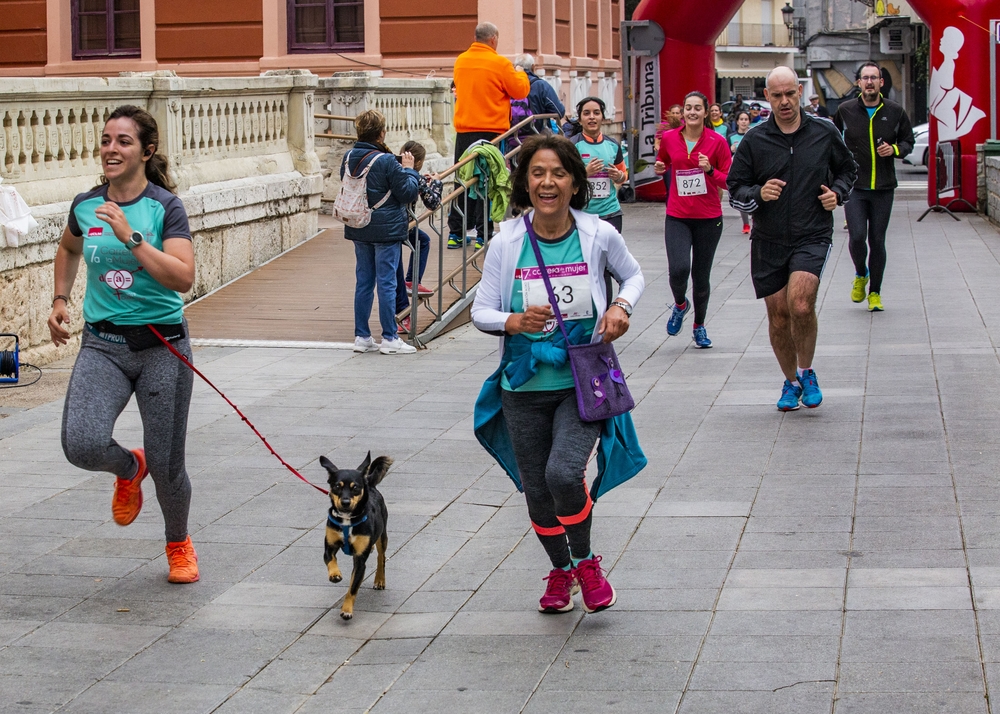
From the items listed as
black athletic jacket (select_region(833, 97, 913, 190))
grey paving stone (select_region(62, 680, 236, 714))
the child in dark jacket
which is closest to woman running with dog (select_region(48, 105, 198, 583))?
grey paving stone (select_region(62, 680, 236, 714))

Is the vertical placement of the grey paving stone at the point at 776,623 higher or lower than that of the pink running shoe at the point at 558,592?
lower

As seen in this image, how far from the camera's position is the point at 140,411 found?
17.8 feet

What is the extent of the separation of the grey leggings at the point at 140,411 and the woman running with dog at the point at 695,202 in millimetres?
5961

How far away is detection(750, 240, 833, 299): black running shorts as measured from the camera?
27.7ft

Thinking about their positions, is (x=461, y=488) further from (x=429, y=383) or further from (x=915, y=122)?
(x=915, y=122)

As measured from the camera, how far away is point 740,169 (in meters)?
8.66

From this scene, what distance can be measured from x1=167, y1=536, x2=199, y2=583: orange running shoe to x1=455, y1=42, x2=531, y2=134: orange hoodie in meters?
9.96

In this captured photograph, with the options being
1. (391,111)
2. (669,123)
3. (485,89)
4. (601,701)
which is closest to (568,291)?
(601,701)

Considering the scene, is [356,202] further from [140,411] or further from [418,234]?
[140,411]

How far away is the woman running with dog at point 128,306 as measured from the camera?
5293 millimetres

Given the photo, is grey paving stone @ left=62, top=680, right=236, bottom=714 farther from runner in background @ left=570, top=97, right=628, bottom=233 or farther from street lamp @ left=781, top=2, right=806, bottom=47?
street lamp @ left=781, top=2, right=806, bottom=47

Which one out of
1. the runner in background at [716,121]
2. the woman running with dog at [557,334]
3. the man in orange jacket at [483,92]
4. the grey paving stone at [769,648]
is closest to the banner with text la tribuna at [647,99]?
the runner in background at [716,121]

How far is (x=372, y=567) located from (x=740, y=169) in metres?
3.96

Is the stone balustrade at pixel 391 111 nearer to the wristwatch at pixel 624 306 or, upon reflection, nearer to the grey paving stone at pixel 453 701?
the wristwatch at pixel 624 306
